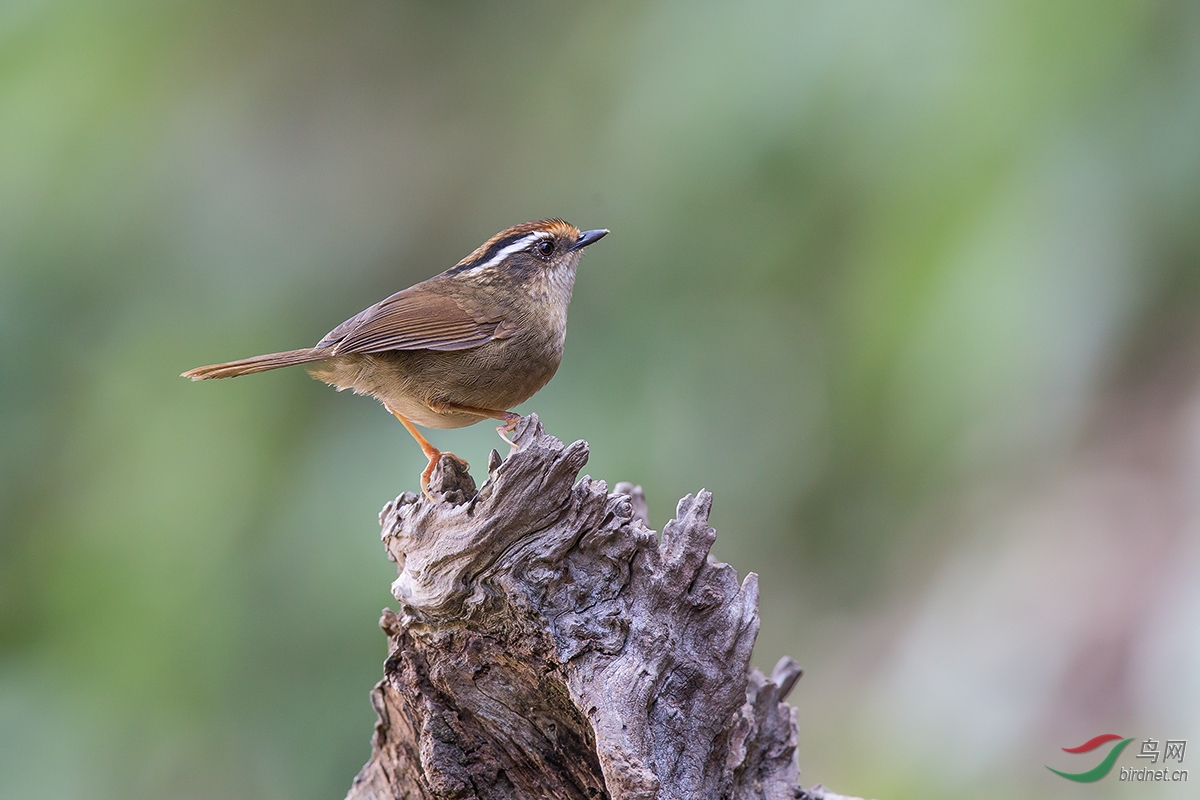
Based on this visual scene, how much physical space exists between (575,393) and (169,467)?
101 inches

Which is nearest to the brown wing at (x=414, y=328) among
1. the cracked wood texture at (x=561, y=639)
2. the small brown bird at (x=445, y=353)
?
the small brown bird at (x=445, y=353)

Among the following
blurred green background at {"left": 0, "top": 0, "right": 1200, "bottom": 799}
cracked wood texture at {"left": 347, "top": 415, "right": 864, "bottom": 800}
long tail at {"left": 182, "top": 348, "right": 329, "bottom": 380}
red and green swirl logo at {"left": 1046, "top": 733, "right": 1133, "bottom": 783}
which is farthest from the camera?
blurred green background at {"left": 0, "top": 0, "right": 1200, "bottom": 799}

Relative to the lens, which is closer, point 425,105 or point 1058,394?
point 1058,394

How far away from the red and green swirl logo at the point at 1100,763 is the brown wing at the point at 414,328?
351 centimetres

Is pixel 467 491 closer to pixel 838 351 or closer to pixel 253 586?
pixel 253 586

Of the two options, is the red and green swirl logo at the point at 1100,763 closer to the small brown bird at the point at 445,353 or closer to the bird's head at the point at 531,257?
the small brown bird at the point at 445,353

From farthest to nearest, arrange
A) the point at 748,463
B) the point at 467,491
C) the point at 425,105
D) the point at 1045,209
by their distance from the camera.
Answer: the point at 425,105 → the point at 748,463 → the point at 1045,209 → the point at 467,491

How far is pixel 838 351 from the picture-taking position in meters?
6.35

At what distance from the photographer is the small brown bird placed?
3619 mm

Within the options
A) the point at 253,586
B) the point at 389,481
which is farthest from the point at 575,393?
the point at 253,586

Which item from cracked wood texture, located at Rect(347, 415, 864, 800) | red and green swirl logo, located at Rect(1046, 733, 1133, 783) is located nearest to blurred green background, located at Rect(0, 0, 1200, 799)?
red and green swirl logo, located at Rect(1046, 733, 1133, 783)

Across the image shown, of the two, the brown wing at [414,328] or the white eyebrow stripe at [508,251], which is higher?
the white eyebrow stripe at [508,251]

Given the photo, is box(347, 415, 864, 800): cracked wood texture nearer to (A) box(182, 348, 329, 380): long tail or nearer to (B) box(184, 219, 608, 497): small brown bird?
(B) box(184, 219, 608, 497): small brown bird

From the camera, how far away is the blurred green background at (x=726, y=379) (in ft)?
18.0
